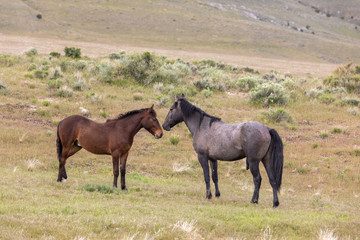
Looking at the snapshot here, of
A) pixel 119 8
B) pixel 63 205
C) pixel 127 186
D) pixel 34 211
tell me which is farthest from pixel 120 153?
pixel 119 8

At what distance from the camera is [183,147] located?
1688cm

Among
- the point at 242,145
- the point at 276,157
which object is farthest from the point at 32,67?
the point at 276,157

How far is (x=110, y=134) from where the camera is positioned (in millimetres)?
10734

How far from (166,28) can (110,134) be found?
7215 cm

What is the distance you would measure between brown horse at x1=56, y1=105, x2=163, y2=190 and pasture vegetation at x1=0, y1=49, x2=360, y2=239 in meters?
0.82

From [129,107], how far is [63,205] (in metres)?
12.3

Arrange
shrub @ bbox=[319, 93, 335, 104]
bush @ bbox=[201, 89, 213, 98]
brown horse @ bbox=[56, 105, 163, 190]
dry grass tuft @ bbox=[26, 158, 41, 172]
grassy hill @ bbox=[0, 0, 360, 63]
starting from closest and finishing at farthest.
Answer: brown horse @ bbox=[56, 105, 163, 190] → dry grass tuft @ bbox=[26, 158, 41, 172] → bush @ bbox=[201, 89, 213, 98] → shrub @ bbox=[319, 93, 335, 104] → grassy hill @ bbox=[0, 0, 360, 63]

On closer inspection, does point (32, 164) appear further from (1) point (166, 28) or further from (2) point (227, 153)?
(1) point (166, 28)

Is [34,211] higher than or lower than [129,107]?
higher

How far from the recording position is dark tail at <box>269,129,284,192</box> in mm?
10039

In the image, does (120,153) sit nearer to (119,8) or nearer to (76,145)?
(76,145)

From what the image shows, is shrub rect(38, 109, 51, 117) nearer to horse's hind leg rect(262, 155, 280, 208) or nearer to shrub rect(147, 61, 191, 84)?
shrub rect(147, 61, 191, 84)

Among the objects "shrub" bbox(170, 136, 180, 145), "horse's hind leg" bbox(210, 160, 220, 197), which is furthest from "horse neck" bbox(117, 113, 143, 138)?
"shrub" bbox(170, 136, 180, 145)

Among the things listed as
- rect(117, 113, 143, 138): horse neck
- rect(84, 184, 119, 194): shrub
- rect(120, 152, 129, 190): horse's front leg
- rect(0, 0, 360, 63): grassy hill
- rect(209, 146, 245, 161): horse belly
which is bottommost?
rect(0, 0, 360, 63): grassy hill
